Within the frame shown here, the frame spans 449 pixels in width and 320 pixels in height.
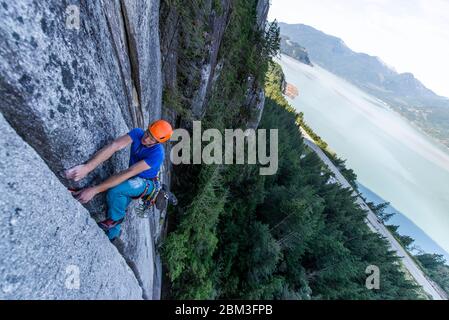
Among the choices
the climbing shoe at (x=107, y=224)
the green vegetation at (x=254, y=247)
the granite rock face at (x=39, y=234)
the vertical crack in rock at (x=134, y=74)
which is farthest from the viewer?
the green vegetation at (x=254, y=247)

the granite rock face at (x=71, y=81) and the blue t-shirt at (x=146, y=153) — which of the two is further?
the blue t-shirt at (x=146, y=153)

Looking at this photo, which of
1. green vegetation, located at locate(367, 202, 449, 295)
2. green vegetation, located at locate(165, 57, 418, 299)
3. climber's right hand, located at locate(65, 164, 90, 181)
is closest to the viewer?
climber's right hand, located at locate(65, 164, 90, 181)

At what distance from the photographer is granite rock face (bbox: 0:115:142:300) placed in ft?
10.5

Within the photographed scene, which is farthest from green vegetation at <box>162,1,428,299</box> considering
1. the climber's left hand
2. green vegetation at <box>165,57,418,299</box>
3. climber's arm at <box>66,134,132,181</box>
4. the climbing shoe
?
the climber's left hand

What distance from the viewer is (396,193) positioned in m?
134

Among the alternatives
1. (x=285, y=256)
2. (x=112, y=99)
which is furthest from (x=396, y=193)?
(x=112, y=99)

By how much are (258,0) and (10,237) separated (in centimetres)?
2104

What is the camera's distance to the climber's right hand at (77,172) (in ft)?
14.1

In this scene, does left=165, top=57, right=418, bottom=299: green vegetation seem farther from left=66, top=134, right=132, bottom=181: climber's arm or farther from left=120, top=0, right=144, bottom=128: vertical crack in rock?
left=66, top=134, right=132, bottom=181: climber's arm

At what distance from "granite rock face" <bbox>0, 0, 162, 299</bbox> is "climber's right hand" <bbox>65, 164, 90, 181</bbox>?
9 centimetres

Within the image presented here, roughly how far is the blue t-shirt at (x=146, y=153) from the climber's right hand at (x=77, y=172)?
3.36ft

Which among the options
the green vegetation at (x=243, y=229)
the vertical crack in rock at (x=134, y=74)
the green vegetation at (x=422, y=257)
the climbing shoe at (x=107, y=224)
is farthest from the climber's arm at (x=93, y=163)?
the green vegetation at (x=422, y=257)

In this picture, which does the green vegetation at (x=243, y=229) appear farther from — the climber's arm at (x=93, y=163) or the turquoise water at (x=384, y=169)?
the turquoise water at (x=384, y=169)

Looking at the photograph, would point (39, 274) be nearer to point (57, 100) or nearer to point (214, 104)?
point (57, 100)
